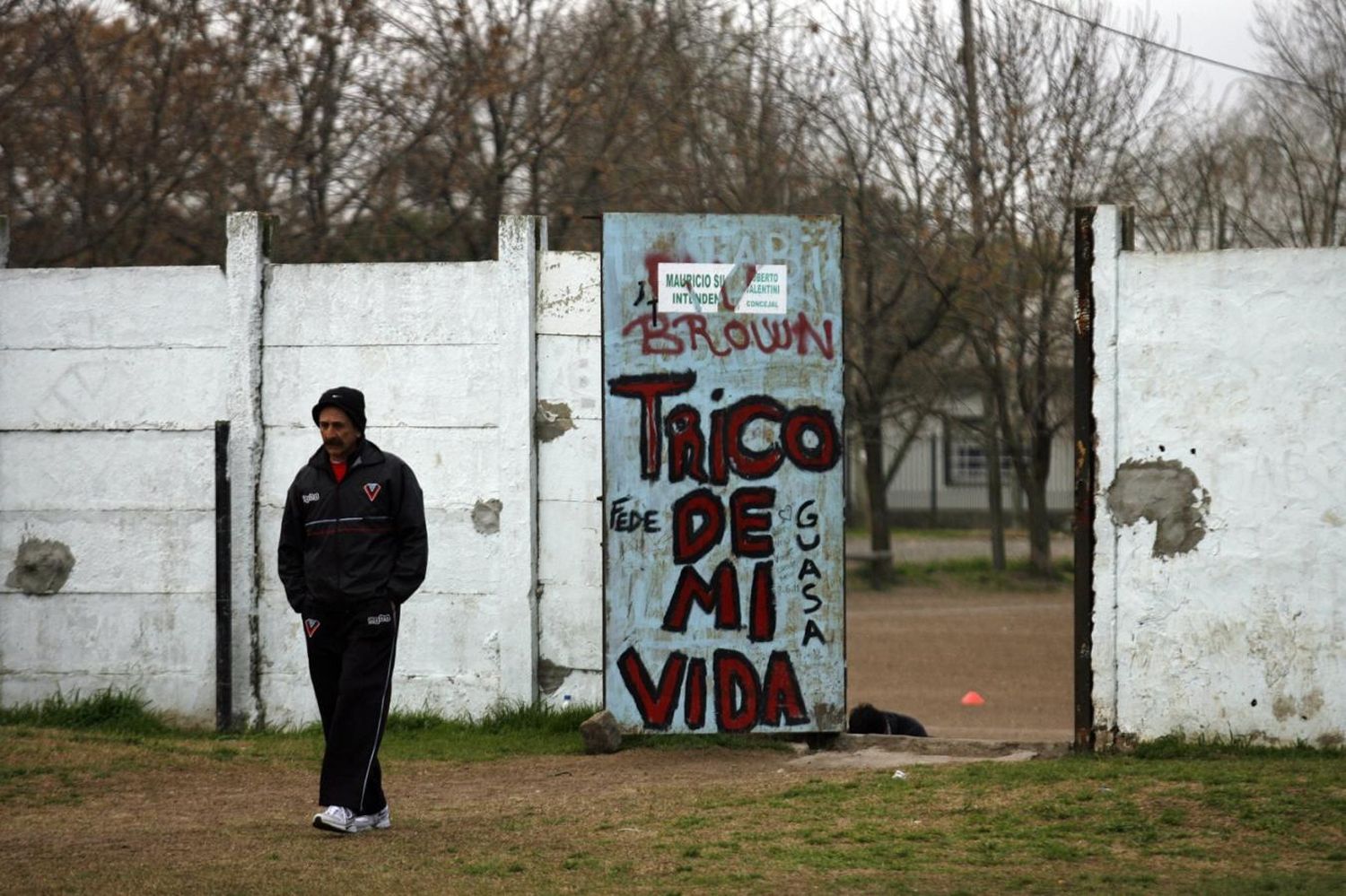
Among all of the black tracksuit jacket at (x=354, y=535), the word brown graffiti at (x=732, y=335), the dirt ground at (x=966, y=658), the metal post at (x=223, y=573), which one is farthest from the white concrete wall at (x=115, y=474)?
the dirt ground at (x=966, y=658)

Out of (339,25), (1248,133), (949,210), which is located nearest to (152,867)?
(339,25)

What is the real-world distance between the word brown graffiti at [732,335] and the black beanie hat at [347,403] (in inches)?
87.1

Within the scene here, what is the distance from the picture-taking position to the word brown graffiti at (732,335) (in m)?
7.95

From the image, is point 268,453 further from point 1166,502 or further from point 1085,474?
point 1166,502

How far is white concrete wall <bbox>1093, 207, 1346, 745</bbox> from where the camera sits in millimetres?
7121

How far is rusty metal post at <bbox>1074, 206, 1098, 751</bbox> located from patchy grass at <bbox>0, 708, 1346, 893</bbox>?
1.05 ft

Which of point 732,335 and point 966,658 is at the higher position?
point 732,335

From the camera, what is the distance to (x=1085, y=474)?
7.34m

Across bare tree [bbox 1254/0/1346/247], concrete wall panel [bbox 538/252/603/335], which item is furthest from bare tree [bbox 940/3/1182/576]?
concrete wall panel [bbox 538/252/603/335]

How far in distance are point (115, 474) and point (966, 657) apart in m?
9.60

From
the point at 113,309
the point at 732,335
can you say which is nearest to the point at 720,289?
the point at 732,335

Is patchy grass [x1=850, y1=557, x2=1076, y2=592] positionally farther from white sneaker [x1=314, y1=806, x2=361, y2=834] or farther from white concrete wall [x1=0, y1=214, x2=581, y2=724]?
white sneaker [x1=314, y1=806, x2=361, y2=834]

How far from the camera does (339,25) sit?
1491cm

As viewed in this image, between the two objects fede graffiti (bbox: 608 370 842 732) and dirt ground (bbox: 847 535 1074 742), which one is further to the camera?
dirt ground (bbox: 847 535 1074 742)
